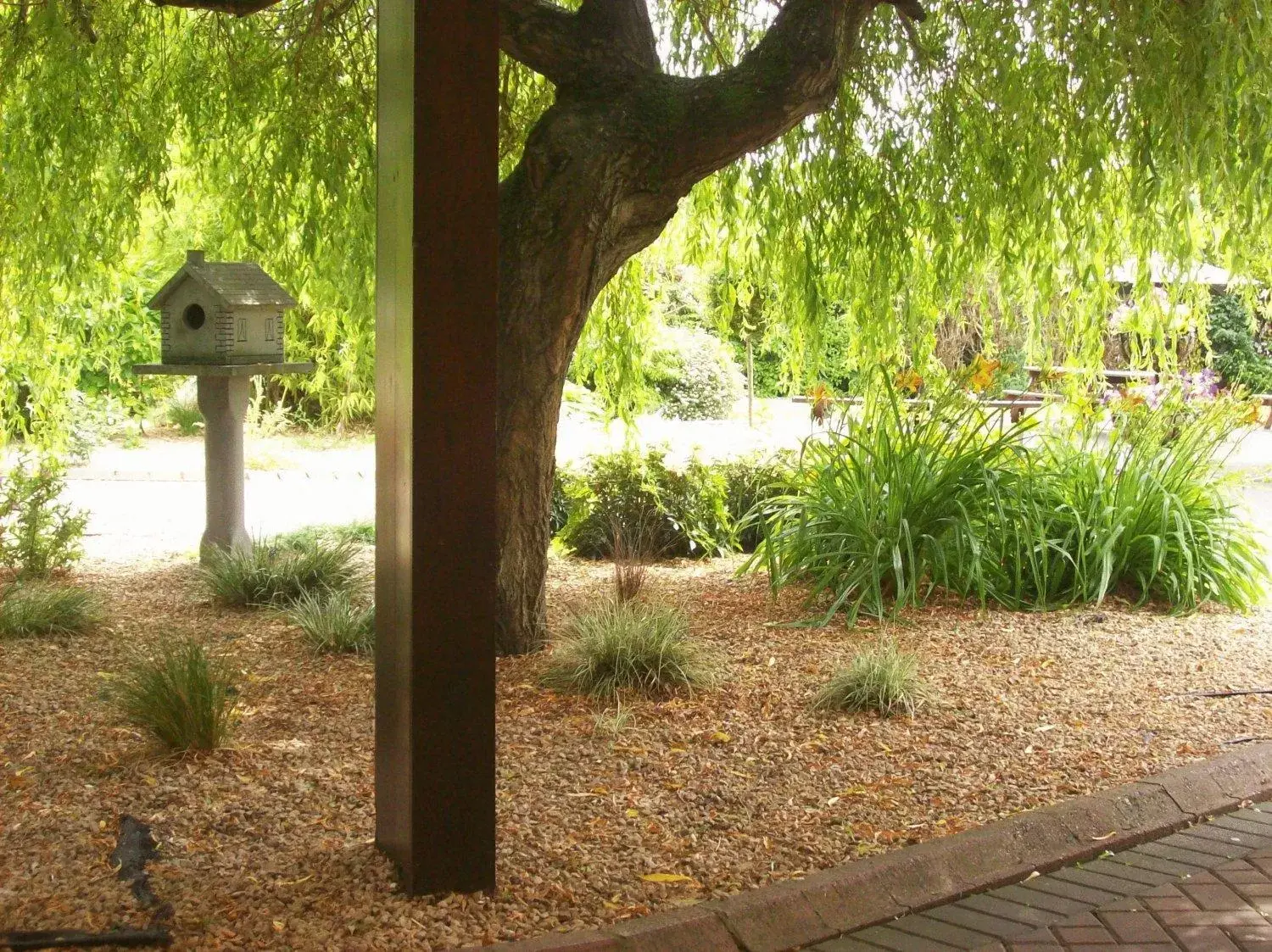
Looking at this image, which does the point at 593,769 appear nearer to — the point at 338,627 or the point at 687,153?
the point at 338,627

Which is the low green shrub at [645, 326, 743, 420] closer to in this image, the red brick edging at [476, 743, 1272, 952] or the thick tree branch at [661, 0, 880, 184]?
the thick tree branch at [661, 0, 880, 184]

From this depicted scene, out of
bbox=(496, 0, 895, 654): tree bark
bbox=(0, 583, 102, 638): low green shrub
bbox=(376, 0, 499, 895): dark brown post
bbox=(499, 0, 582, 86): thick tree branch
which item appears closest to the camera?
bbox=(376, 0, 499, 895): dark brown post

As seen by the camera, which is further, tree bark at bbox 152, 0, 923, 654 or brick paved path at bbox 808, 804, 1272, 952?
tree bark at bbox 152, 0, 923, 654

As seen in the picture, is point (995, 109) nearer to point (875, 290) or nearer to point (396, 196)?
point (875, 290)

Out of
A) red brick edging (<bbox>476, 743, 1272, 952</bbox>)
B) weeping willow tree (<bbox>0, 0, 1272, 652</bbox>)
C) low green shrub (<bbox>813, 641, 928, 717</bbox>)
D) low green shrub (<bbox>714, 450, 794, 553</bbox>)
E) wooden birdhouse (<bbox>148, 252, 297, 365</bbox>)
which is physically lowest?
red brick edging (<bbox>476, 743, 1272, 952</bbox>)

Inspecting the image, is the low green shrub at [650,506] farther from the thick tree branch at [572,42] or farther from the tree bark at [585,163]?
the thick tree branch at [572,42]

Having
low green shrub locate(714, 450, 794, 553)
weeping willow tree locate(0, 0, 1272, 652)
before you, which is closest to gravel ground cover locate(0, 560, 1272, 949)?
weeping willow tree locate(0, 0, 1272, 652)

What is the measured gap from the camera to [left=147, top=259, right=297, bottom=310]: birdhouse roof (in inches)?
346

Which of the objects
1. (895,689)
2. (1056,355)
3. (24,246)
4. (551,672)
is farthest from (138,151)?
(1056,355)

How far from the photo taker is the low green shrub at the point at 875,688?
5.42m

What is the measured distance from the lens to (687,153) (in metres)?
5.86

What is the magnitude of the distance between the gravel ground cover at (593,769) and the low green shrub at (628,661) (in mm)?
126

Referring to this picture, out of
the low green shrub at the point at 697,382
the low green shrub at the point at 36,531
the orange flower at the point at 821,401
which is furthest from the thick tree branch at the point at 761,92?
the low green shrub at the point at 697,382

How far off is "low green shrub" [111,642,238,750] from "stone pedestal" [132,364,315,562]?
383 centimetres
